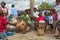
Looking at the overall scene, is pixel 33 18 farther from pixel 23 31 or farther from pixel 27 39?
pixel 27 39

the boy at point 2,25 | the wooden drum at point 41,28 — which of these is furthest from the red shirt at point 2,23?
the wooden drum at point 41,28

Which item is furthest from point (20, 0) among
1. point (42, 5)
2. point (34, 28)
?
point (34, 28)

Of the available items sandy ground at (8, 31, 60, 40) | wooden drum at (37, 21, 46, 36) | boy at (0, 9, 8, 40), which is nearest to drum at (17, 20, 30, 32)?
sandy ground at (8, 31, 60, 40)

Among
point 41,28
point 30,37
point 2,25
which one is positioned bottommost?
point 30,37

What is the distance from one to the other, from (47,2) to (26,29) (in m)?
3.78

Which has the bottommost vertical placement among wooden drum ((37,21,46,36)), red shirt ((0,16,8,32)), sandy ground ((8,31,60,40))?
sandy ground ((8,31,60,40))

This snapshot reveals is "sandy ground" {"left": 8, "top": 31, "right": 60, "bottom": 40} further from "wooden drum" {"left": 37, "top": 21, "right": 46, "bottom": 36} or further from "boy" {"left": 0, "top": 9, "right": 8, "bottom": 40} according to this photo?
"boy" {"left": 0, "top": 9, "right": 8, "bottom": 40}

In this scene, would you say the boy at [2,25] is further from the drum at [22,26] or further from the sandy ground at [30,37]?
the drum at [22,26]

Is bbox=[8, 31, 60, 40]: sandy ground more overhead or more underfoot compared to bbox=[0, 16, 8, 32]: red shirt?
more underfoot

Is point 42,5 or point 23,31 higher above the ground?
point 42,5

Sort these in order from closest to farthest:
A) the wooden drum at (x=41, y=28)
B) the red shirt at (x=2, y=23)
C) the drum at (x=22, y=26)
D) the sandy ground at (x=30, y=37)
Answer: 1. the red shirt at (x=2, y=23)
2. the sandy ground at (x=30, y=37)
3. the wooden drum at (x=41, y=28)
4. the drum at (x=22, y=26)

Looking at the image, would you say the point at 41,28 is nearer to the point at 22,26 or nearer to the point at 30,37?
the point at 30,37

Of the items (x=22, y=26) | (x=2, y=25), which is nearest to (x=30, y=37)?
(x=22, y=26)

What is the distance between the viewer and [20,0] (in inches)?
502
